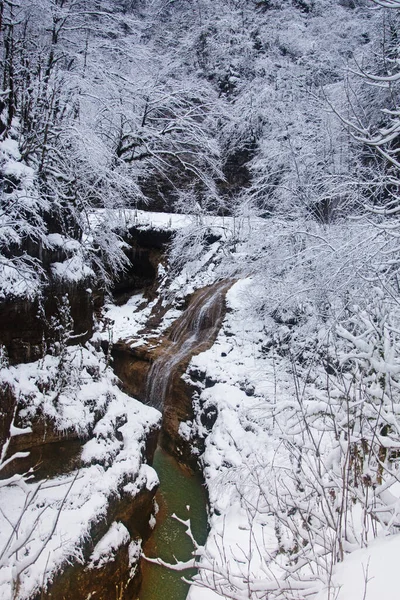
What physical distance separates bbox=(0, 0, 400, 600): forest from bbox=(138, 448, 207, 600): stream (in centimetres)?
23

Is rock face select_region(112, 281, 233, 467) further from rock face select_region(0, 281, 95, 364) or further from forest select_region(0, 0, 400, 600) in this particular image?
rock face select_region(0, 281, 95, 364)

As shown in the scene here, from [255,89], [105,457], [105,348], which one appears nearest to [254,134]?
[255,89]

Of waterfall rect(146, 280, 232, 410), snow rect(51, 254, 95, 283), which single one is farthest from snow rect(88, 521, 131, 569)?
waterfall rect(146, 280, 232, 410)

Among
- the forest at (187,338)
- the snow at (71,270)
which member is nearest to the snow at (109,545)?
the forest at (187,338)

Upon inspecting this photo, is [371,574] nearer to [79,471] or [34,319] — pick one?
[79,471]

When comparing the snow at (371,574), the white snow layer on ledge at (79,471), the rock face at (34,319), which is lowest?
the white snow layer on ledge at (79,471)

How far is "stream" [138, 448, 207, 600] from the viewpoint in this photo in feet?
15.6

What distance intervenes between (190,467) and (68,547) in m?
4.13

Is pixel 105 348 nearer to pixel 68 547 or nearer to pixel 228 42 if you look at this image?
pixel 68 547

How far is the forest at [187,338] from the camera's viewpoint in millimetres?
2373

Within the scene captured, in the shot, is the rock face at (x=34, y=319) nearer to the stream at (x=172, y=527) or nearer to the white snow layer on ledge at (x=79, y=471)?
the white snow layer on ledge at (x=79, y=471)

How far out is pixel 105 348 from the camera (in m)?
10.3

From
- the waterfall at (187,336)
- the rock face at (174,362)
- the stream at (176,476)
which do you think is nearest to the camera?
the stream at (176,476)

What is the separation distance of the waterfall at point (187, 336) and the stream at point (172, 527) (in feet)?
5.12
